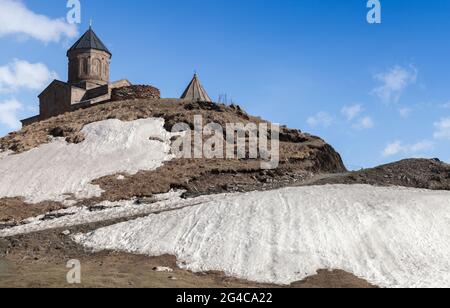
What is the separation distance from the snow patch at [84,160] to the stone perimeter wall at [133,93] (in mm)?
12867

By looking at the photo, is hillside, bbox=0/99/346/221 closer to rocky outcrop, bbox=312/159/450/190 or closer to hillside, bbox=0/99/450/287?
hillside, bbox=0/99/450/287

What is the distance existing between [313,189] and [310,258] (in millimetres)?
8350

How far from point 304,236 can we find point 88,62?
53.6 m

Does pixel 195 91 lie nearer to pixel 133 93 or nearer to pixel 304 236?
pixel 133 93

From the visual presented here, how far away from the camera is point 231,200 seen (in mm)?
29109

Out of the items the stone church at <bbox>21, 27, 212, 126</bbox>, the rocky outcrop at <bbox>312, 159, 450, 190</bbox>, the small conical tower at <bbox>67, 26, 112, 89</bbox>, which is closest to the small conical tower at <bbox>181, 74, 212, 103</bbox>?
the stone church at <bbox>21, 27, 212, 126</bbox>

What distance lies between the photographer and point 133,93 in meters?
60.8

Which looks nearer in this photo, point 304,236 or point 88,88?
point 304,236

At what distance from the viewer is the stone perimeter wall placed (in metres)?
60.5

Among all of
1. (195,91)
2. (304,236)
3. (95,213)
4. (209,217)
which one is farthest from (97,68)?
(304,236)

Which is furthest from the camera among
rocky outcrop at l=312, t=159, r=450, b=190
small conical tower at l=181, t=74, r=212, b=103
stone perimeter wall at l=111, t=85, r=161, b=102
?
small conical tower at l=181, t=74, r=212, b=103

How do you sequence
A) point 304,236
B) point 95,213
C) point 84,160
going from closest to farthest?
point 304,236 → point 95,213 → point 84,160

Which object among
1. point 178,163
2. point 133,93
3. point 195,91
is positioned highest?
point 195,91
